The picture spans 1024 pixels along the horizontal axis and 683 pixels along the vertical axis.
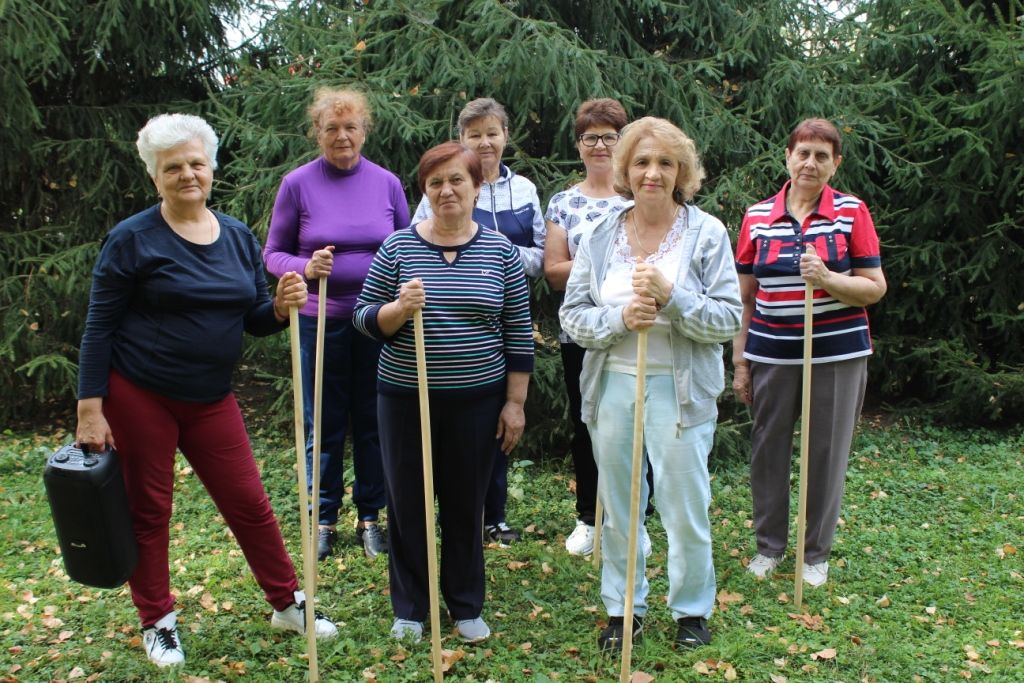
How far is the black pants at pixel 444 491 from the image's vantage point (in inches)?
131

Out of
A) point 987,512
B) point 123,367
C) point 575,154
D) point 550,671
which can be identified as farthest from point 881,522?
point 123,367

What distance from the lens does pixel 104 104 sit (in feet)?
25.1

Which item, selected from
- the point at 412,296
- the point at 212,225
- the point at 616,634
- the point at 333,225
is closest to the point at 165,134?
the point at 212,225

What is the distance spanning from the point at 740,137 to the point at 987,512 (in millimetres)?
2962

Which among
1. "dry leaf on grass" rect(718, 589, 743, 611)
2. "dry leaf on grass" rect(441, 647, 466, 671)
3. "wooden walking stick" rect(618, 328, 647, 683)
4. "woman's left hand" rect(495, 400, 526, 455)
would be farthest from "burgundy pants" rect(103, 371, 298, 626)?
"dry leaf on grass" rect(718, 589, 743, 611)

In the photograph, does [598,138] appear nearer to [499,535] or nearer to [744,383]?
[744,383]

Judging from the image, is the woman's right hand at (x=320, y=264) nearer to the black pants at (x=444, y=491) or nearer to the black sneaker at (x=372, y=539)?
the black pants at (x=444, y=491)

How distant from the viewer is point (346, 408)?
4.46m

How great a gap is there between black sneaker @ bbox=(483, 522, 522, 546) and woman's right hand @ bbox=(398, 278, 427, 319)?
78.4 inches

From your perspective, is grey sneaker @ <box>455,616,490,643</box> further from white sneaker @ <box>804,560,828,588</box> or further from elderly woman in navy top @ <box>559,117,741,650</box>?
white sneaker @ <box>804,560,828,588</box>

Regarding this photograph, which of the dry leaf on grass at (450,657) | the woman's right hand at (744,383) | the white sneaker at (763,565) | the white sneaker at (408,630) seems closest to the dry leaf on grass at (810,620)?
the white sneaker at (763,565)

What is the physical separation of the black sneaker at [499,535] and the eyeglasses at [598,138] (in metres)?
2.03

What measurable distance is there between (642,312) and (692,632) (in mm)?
1378

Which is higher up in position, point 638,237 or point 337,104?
point 337,104
